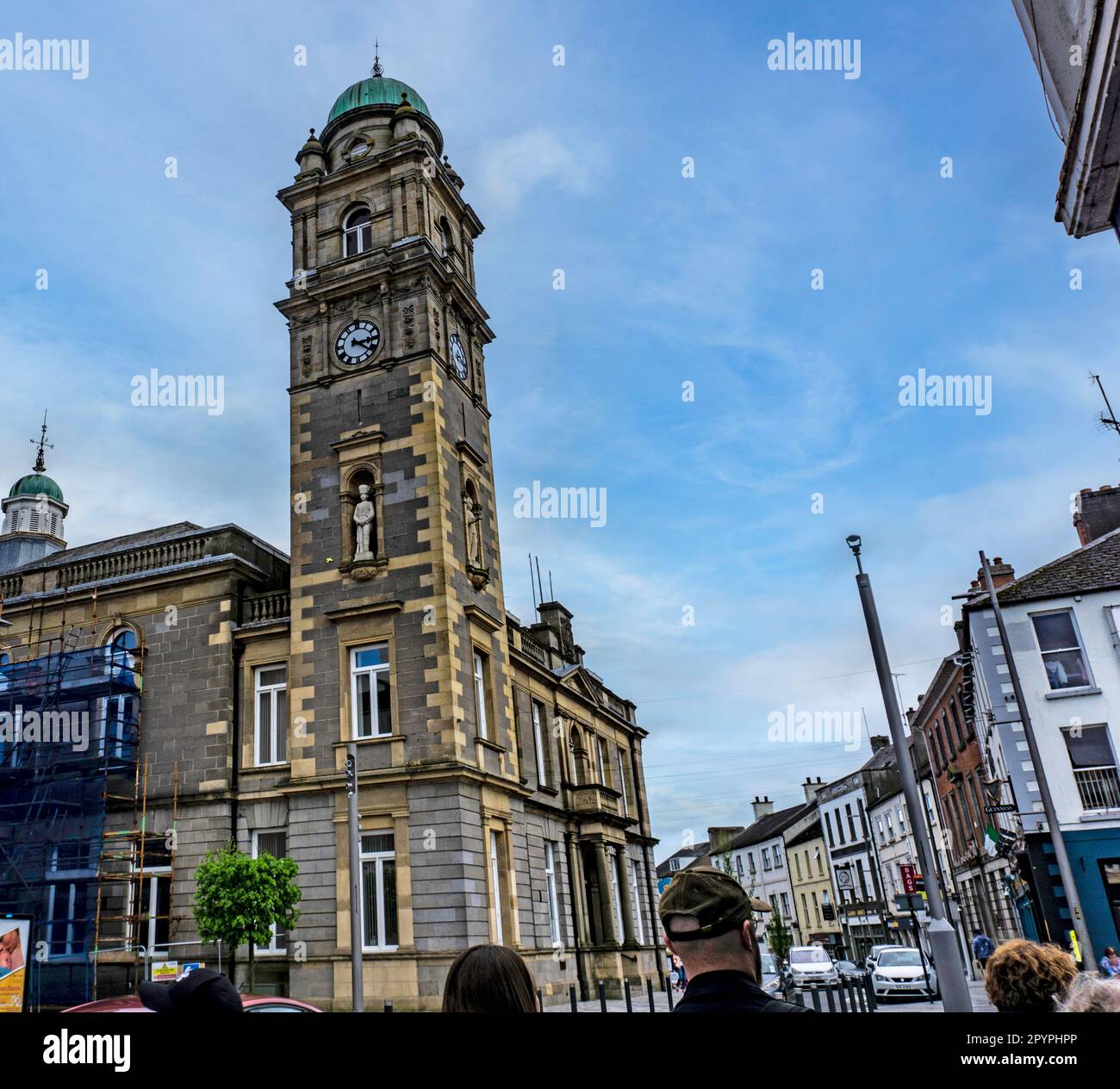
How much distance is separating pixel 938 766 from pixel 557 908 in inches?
971

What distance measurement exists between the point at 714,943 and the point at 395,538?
21795 millimetres

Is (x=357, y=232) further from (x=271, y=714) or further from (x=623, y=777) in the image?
(x=623, y=777)

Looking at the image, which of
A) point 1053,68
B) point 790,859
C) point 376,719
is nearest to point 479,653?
point 376,719

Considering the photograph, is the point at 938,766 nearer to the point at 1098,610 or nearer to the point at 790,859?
the point at 1098,610

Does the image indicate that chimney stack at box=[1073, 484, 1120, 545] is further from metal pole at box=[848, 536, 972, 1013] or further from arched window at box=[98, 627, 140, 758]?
arched window at box=[98, 627, 140, 758]

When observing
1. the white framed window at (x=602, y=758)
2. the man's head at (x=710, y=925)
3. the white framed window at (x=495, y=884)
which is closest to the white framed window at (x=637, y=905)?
the white framed window at (x=602, y=758)

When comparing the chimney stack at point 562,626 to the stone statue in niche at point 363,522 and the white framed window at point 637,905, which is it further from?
the stone statue in niche at point 363,522

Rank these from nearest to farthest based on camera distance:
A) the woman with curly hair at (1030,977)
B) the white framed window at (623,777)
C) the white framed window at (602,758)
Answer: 1. the woman with curly hair at (1030,977)
2. the white framed window at (602,758)
3. the white framed window at (623,777)

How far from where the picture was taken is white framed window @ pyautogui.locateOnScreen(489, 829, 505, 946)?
23.0 meters

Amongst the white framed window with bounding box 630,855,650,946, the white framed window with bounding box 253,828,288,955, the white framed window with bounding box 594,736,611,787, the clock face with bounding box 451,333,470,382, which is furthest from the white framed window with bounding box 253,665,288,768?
the white framed window with bounding box 630,855,650,946

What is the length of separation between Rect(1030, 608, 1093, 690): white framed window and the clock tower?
1674 cm

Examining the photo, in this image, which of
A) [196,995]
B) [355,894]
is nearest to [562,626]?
[355,894]

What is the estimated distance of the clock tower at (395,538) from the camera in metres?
21.8

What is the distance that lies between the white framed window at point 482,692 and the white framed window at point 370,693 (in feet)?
8.06
